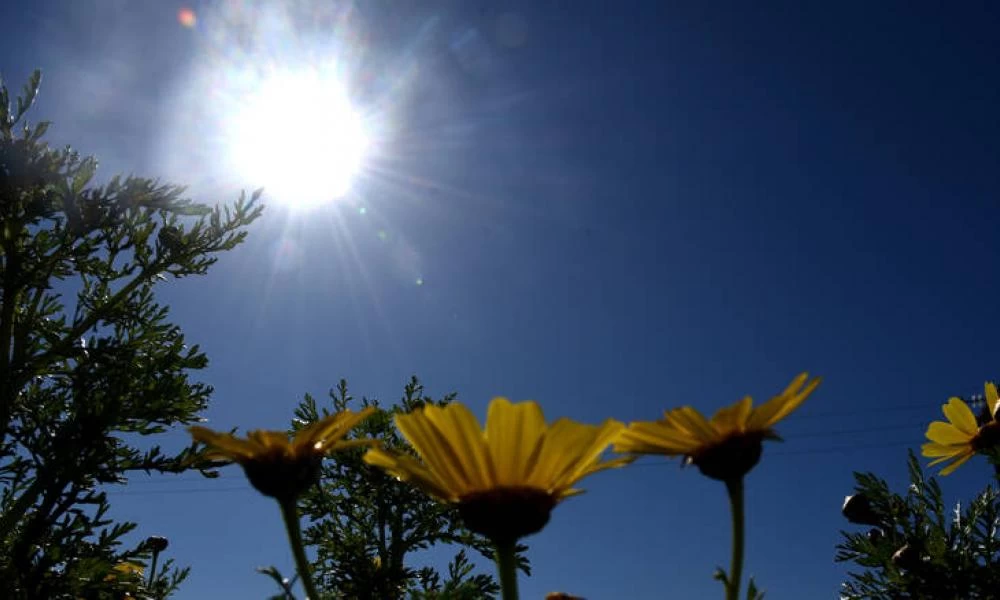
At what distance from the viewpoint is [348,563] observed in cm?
408

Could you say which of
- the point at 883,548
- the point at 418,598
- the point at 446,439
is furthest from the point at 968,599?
the point at 446,439

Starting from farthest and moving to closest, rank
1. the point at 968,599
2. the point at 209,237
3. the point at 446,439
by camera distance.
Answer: the point at 209,237 < the point at 968,599 < the point at 446,439

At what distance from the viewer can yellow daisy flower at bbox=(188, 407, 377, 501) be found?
1179 mm

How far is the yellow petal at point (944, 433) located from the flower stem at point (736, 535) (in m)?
1.53

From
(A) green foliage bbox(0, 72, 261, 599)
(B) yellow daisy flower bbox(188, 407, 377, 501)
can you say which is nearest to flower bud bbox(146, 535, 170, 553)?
(A) green foliage bbox(0, 72, 261, 599)

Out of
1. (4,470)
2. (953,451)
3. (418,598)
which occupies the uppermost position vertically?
(4,470)

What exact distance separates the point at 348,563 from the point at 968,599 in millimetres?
3087

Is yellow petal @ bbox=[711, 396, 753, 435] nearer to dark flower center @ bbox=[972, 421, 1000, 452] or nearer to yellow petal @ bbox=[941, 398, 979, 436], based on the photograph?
yellow petal @ bbox=[941, 398, 979, 436]

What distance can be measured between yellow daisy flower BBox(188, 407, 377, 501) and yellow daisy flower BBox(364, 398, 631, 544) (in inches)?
6.0

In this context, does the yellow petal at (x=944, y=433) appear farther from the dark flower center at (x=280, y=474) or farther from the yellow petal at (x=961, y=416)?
the dark flower center at (x=280, y=474)

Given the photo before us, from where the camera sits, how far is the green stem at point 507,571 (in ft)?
3.16

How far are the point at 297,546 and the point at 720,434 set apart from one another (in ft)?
2.36

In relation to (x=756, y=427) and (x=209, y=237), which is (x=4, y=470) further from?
(x=756, y=427)

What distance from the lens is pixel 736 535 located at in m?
1.08
